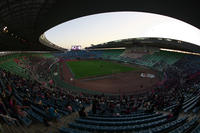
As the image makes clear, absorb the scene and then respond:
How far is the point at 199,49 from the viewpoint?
2772cm

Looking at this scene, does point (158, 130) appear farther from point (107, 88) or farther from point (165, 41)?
point (165, 41)

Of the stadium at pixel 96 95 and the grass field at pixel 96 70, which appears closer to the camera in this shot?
the stadium at pixel 96 95

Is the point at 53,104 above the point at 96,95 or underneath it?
above

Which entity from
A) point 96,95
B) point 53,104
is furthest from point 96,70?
point 53,104

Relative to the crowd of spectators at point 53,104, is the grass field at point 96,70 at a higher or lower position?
higher

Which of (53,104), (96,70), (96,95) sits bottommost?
(96,95)

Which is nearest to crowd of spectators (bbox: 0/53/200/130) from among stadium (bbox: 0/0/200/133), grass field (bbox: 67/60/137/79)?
stadium (bbox: 0/0/200/133)

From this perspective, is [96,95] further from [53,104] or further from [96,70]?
[96,70]

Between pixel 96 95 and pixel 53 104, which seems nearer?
pixel 53 104

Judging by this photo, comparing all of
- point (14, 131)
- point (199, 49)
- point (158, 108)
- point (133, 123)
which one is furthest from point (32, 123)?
point (199, 49)

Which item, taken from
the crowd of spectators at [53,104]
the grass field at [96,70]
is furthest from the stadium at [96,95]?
the grass field at [96,70]

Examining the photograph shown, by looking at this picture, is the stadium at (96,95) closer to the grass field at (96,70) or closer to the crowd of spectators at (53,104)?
the crowd of spectators at (53,104)

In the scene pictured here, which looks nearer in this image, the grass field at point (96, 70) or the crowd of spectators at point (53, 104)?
the crowd of spectators at point (53, 104)

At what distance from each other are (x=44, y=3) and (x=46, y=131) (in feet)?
56.0
